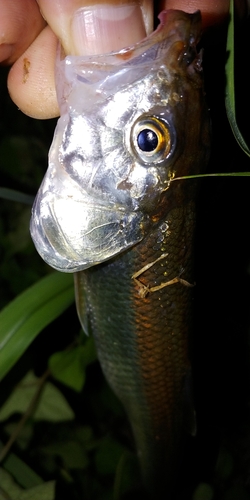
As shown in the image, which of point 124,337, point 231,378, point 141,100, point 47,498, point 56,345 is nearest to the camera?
point 141,100

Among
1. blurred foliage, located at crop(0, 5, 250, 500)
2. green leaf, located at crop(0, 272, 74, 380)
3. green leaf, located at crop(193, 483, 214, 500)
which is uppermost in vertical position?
green leaf, located at crop(0, 272, 74, 380)

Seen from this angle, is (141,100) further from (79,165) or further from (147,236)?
(147,236)

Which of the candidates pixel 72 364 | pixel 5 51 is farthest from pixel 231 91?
pixel 72 364

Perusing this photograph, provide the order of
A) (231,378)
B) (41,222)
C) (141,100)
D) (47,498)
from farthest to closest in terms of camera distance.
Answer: (231,378) < (47,498) < (41,222) < (141,100)

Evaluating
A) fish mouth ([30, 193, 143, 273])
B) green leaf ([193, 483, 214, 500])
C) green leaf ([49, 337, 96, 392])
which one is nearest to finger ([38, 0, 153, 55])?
fish mouth ([30, 193, 143, 273])

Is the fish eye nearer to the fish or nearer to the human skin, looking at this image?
the fish

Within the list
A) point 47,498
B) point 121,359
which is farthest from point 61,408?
point 121,359

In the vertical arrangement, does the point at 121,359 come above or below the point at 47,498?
above

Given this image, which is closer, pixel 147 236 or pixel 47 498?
pixel 147 236
